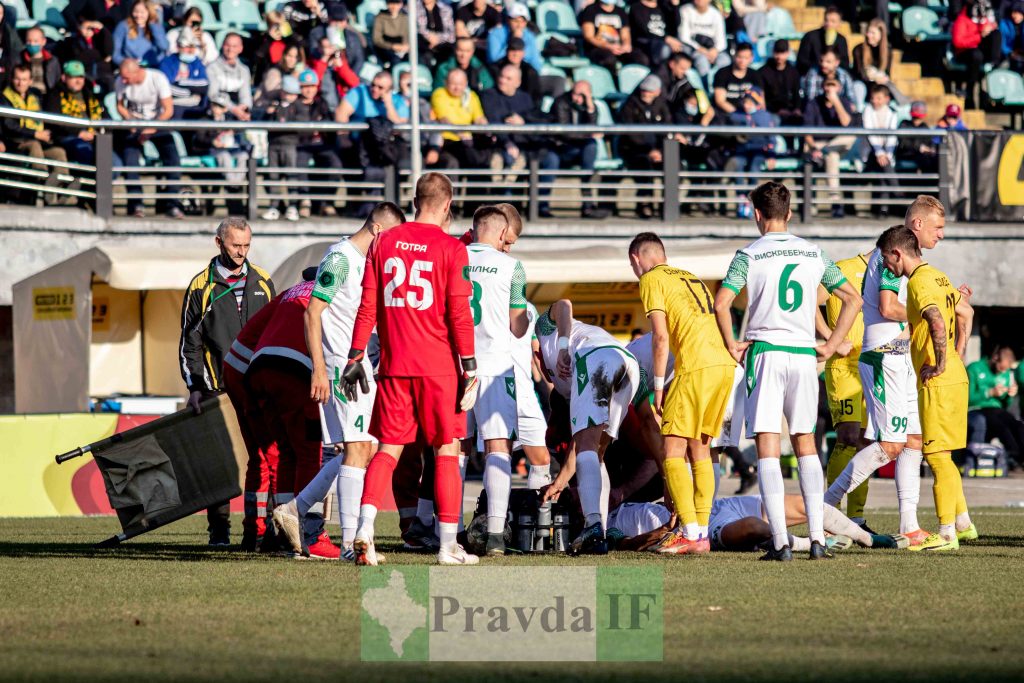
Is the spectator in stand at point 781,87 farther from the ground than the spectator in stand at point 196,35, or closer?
closer

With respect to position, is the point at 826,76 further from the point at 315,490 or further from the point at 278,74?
the point at 315,490

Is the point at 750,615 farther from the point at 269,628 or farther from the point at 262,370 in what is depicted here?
the point at 262,370

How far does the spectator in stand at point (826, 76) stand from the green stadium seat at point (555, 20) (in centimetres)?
338

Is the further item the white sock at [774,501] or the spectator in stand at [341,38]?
the spectator in stand at [341,38]

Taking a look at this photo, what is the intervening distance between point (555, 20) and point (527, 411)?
14.2 metres

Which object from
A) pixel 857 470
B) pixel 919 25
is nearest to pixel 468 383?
pixel 857 470

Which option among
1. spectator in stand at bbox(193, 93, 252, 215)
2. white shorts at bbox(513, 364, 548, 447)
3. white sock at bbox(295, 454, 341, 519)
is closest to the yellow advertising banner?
spectator in stand at bbox(193, 93, 252, 215)

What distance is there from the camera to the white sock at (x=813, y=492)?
29.1ft

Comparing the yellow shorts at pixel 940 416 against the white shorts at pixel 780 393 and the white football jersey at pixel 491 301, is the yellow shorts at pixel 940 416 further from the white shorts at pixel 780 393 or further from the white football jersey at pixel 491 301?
the white football jersey at pixel 491 301

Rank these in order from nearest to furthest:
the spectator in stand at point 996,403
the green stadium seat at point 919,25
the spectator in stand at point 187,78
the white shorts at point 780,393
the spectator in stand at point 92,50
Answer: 1. the white shorts at point 780,393
2. the spectator in stand at point 996,403
3. the spectator in stand at point 92,50
4. the spectator in stand at point 187,78
5. the green stadium seat at point 919,25

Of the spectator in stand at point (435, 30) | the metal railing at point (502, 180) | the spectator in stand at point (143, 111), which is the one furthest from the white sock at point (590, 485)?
the spectator in stand at point (435, 30)

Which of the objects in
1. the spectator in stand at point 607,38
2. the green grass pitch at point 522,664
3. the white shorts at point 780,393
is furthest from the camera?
A: the spectator in stand at point 607,38

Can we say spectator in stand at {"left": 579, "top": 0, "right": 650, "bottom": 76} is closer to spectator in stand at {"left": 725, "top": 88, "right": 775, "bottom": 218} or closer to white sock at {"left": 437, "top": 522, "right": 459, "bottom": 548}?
spectator in stand at {"left": 725, "top": 88, "right": 775, "bottom": 218}

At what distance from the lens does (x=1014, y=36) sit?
23641mm
